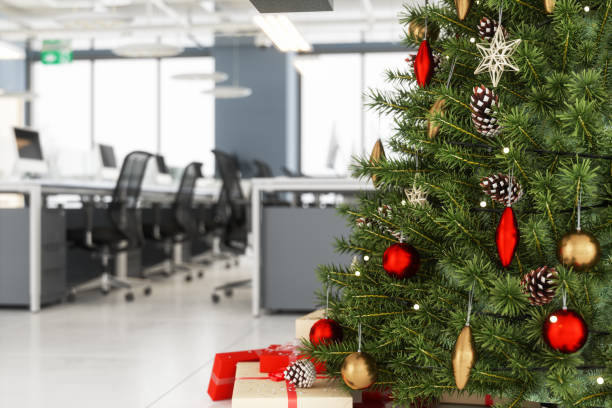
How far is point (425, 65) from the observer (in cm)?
141

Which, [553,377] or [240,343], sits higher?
[553,377]

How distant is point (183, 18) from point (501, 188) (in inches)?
350

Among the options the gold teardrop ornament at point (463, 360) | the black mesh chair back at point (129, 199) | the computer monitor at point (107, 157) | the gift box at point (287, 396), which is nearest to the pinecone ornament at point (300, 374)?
the gift box at point (287, 396)

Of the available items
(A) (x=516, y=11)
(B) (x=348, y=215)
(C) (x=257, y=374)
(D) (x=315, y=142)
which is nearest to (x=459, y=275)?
(B) (x=348, y=215)

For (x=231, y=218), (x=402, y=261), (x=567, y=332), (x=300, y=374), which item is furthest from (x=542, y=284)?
(x=231, y=218)

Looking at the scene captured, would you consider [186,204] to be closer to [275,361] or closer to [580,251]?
[275,361]

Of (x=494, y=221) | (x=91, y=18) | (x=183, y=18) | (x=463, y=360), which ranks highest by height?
(x=183, y=18)

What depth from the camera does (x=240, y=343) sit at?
273 centimetres

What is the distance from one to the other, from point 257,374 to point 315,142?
29.9ft

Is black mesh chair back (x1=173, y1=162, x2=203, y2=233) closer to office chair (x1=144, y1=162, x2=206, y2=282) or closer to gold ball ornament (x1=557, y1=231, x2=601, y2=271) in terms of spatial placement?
office chair (x1=144, y1=162, x2=206, y2=282)

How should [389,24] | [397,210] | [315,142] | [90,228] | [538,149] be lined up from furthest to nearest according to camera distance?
[315,142], [389,24], [90,228], [397,210], [538,149]

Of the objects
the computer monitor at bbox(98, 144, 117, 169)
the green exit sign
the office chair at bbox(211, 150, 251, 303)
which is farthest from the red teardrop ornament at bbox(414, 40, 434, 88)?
the green exit sign

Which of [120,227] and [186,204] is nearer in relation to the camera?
[120,227]

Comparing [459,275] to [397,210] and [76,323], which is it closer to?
[397,210]
